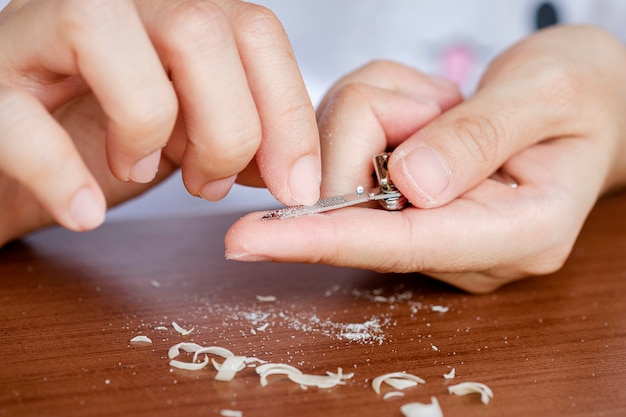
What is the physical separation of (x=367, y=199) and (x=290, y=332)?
0.18 meters

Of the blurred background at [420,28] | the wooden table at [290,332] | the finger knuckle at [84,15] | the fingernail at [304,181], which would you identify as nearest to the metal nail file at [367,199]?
the fingernail at [304,181]

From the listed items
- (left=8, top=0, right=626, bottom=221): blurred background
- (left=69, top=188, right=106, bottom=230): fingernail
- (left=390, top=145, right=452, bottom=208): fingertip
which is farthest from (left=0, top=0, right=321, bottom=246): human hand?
(left=8, top=0, right=626, bottom=221): blurred background

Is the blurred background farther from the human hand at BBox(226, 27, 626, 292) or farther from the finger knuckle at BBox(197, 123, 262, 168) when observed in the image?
the finger knuckle at BBox(197, 123, 262, 168)

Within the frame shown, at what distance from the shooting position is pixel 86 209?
56 cm

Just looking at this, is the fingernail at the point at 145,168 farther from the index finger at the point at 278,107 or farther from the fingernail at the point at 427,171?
the fingernail at the point at 427,171

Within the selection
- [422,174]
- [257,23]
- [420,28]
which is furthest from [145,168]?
[420,28]

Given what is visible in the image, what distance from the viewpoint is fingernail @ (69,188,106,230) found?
562 millimetres

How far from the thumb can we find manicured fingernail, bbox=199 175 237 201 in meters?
0.20

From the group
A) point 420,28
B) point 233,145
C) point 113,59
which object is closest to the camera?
point 113,59

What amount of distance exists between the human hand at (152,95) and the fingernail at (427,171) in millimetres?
115

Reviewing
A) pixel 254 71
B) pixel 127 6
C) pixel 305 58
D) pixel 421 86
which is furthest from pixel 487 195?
pixel 305 58

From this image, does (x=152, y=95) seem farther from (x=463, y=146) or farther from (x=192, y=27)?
(x=463, y=146)

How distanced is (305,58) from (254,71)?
3.29 ft

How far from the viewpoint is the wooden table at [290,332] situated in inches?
21.5
